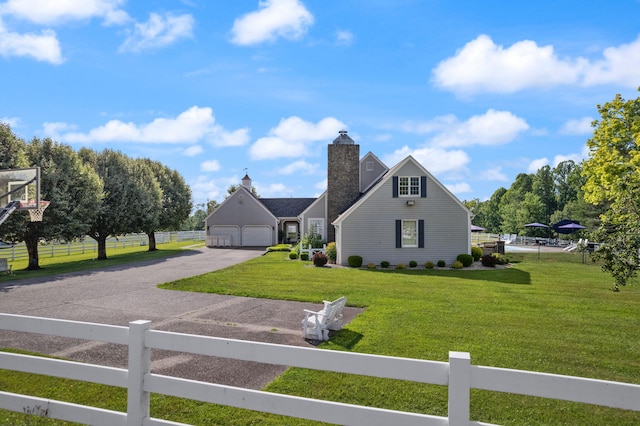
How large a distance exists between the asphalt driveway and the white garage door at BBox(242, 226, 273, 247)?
25.5 m

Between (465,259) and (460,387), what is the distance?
77.9 feet

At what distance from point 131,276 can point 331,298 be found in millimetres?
11806

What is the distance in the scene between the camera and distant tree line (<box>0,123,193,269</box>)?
80.7 feet

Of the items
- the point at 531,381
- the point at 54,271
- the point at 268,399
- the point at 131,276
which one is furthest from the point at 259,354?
the point at 54,271

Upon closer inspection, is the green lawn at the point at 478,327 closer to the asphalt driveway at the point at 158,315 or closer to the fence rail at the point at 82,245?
the asphalt driveway at the point at 158,315

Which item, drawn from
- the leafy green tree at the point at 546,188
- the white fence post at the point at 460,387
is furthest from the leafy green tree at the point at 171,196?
the leafy green tree at the point at 546,188

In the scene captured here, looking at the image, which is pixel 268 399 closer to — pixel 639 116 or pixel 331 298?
pixel 331 298

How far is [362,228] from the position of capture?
2566 cm

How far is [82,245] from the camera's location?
39500 mm

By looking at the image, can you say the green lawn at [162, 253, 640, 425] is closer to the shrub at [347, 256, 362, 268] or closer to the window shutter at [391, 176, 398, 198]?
the shrub at [347, 256, 362, 268]

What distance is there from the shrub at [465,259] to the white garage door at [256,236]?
2528 centimetres

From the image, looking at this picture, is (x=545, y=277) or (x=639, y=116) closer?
(x=545, y=277)

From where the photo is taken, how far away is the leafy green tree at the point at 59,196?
2558cm

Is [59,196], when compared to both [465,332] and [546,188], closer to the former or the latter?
[465,332]
